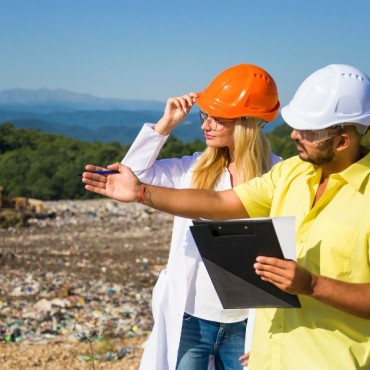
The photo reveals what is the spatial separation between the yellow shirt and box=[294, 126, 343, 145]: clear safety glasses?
0.10 m

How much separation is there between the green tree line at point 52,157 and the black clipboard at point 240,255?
2137 cm

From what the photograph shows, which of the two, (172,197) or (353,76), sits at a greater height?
(353,76)

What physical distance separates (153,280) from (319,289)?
11.5 metres

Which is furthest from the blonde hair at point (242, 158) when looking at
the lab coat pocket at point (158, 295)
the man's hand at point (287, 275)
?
the man's hand at point (287, 275)

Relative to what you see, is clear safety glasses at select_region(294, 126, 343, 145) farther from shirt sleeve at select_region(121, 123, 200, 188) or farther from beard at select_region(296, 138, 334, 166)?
shirt sleeve at select_region(121, 123, 200, 188)

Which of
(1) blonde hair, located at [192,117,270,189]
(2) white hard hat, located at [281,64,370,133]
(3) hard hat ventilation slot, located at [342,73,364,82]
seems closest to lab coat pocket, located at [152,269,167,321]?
(1) blonde hair, located at [192,117,270,189]

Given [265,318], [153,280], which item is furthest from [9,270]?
[265,318]

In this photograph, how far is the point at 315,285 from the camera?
2650 millimetres

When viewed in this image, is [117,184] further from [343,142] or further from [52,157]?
[52,157]

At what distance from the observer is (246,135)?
4.09 meters

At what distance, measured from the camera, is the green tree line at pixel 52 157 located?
25.5 metres

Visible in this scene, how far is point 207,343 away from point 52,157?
2373 centimetres

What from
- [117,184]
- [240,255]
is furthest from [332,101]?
[117,184]

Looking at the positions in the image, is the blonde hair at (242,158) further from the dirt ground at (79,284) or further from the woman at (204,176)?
the dirt ground at (79,284)
